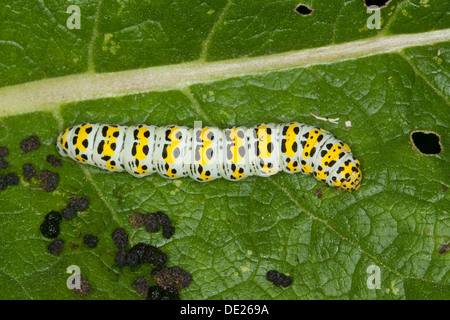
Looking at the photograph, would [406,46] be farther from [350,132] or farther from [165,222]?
[165,222]

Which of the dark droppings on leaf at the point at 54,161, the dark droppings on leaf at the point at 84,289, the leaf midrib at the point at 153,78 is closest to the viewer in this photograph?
the dark droppings on leaf at the point at 84,289

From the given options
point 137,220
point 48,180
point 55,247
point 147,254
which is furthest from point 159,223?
point 48,180

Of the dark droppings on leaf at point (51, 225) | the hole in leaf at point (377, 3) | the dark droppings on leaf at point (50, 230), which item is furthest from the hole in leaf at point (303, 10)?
the dark droppings on leaf at point (50, 230)

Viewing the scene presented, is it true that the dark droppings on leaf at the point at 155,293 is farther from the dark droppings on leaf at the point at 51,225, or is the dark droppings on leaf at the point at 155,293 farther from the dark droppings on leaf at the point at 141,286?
the dark droppings on leaf at the point at 51,225

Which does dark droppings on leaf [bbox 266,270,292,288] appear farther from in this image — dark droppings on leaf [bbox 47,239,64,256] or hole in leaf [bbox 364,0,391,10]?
hole in leaf [bbox 364,0,391,10]

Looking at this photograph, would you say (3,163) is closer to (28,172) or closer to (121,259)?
(28,172)

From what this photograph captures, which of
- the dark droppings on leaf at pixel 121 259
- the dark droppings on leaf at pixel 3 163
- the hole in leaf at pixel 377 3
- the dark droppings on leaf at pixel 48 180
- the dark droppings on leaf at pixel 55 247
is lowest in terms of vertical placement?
the dark droppings on leaf at pixel 121 259

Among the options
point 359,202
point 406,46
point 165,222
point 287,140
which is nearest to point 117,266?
point 165,222

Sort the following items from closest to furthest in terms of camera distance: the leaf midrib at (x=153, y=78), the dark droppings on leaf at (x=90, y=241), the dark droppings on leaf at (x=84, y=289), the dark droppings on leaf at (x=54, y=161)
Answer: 1. the dark droppings on leaf at (x=84, y=289)
2. the dark droppings on leaf at (x=90, y=241)
3. the leaf midrib at (x=153, y=78)
4. the dark droppings on leaf at (x=54, y=161)
